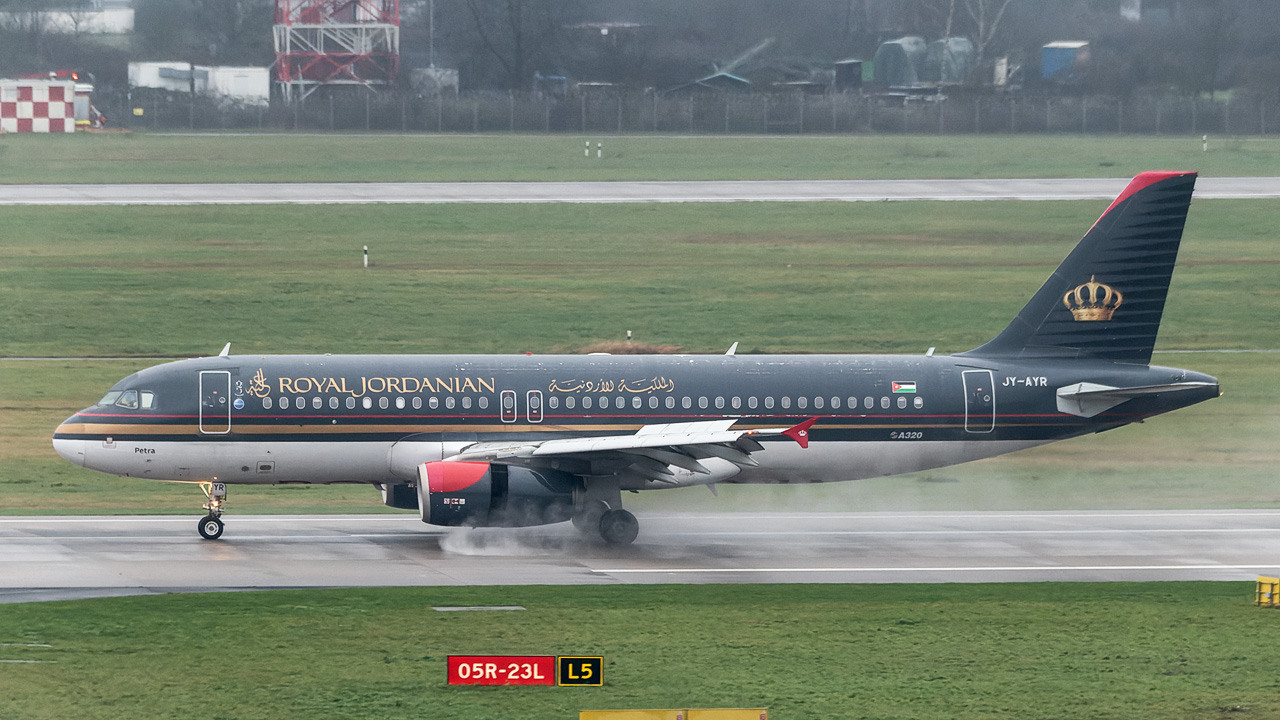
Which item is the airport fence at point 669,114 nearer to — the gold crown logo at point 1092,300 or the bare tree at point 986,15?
the bare tree at point 986,15

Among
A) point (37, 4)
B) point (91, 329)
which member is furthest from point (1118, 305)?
point (37, 4)

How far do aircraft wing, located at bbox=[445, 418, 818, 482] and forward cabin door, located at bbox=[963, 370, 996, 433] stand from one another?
5292mm

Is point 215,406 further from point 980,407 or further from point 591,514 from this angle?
point 980,407

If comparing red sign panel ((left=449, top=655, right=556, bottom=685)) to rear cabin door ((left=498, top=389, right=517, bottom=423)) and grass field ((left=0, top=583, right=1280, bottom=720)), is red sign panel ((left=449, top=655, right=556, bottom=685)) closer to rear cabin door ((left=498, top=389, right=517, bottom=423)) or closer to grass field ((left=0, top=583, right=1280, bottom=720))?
grass field ((left=0, top=583, right=1280, bottom=720))

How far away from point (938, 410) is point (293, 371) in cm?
1490

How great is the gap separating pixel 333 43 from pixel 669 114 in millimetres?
24136

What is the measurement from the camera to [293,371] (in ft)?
117

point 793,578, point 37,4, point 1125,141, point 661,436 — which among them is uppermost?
point 37,4

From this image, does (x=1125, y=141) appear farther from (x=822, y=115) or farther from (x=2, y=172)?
(x=2, y=172)

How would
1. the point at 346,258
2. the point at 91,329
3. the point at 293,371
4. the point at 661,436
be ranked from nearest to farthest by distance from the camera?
the point at 661,436 < the point at 293,371 < the point at 91,329 < the point at 346,258

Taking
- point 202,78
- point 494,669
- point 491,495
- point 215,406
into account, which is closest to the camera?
point 494,669

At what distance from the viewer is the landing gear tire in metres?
34.8

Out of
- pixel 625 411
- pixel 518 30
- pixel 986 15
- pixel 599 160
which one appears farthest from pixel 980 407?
pixel 518 30

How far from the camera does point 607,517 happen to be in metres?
34.7
